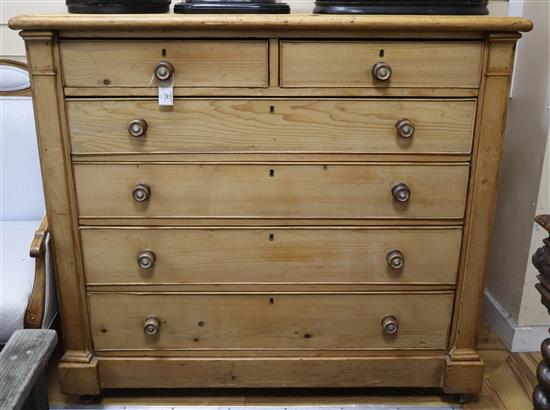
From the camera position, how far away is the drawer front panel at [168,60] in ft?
4.71

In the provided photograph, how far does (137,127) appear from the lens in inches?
58.4

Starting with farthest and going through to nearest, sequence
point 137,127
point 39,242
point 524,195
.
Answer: point 524,195, point 39,242, point 137,127

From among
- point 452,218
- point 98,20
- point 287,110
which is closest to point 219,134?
point 287,110

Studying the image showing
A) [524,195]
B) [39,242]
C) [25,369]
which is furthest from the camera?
[524,195]

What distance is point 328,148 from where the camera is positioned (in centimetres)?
152

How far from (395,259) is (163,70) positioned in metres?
0.81

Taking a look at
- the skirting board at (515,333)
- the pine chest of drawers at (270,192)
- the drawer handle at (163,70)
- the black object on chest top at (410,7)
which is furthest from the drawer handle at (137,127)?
the skirting board at (515,333)

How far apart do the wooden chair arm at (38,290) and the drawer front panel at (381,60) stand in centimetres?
81

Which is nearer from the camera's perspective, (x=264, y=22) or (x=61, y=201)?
(x=264, y=22)

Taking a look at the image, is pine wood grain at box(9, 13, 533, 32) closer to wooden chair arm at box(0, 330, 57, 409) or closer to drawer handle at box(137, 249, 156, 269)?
drawer handle at box(137, 249, 156, 269)

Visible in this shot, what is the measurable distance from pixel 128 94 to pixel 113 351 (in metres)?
0.77

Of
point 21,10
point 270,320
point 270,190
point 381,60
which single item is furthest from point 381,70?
point 21,10

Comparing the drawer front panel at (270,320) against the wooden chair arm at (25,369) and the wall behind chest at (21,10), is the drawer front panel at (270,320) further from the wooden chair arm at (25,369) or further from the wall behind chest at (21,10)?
the wall behind chest at (21,10)

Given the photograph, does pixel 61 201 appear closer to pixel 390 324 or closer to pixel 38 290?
pixel 38 290
